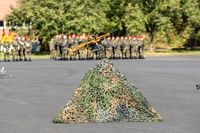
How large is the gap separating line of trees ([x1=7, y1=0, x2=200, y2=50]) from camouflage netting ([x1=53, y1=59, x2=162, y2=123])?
126 feet

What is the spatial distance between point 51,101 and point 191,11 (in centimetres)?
4342

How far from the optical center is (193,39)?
2525 inches

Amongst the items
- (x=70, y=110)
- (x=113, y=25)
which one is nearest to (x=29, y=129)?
(x=70, y=110)

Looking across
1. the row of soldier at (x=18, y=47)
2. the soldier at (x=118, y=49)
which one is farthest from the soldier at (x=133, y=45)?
the row of soldier at (x=18, y=47)

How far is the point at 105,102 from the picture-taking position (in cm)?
1254

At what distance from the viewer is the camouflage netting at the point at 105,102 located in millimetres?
12477

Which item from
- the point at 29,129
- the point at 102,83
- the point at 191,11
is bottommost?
the point at 29,129

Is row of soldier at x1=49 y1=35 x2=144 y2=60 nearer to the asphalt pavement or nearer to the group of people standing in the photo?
the group of people standing

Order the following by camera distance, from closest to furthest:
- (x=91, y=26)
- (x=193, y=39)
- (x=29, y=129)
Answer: (x=29, y=129) < (x=91, y=26) < (x=193, y=39)

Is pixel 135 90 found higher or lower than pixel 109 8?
lower

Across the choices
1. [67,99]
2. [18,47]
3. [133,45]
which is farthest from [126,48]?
[67,99]

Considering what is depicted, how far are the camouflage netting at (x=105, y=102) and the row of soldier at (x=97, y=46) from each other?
97.0 feet

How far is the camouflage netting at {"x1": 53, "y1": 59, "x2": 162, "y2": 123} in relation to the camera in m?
12.5

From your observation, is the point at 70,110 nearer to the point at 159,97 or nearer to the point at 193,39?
the point at 159,97
